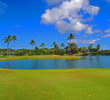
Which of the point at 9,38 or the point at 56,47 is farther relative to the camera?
the point at 56,47

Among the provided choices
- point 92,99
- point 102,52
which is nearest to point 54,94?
point 92,99

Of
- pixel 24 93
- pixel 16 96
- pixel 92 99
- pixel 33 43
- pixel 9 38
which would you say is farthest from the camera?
pixel 33 43

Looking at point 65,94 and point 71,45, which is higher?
point 71,45

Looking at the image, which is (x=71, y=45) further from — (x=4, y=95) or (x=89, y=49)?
(x=4, y=95)

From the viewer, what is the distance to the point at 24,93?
281 inches

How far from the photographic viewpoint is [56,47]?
502 feet

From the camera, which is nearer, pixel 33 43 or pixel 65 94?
pixel 65 94

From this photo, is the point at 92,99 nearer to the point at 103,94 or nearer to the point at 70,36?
the point at 103,94

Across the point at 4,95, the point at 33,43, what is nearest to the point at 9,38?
the point at 33,43

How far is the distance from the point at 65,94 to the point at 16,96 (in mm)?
2964

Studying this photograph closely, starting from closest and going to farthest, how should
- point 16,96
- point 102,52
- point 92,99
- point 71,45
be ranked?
point 92,99, point 16,96, point 71,45, point 102,52

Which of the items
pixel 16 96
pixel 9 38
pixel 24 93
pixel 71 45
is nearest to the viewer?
pixel 16 96

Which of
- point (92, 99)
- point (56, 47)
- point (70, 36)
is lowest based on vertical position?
point (92, 99)

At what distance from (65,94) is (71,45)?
139m
